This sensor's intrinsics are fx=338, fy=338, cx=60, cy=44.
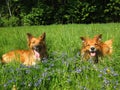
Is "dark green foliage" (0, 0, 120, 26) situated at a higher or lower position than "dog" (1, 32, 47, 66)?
lower

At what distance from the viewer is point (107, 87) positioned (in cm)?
523

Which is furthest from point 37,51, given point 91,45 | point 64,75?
point 64,75

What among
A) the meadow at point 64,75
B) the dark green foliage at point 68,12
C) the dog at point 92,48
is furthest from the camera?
the dark green foliage at point 68,12

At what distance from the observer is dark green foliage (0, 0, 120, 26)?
3641 centimetres

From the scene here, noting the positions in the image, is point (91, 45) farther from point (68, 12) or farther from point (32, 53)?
point (68, 12)

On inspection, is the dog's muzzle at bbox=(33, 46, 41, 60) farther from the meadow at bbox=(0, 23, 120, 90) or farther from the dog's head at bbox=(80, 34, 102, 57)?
the meadow at bbox=(0, 23, 120, 90)

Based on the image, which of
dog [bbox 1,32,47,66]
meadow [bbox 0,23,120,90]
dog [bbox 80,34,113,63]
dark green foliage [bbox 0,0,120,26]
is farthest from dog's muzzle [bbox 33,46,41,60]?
dark green foliage [bbox 0,0,120,26]

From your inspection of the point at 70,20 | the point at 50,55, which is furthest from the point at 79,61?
the point at 70,20

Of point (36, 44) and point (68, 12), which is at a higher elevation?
point (36, 44)

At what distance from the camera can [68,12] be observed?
37094mm

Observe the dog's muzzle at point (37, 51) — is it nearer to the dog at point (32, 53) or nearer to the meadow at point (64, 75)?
the dog at point (32, 53)

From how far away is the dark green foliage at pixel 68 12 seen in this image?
36.4m

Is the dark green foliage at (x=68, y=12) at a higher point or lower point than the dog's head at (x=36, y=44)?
lower

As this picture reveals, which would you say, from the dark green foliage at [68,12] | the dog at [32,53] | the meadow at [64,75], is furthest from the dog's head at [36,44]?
the dark green foliage at [68,12]
